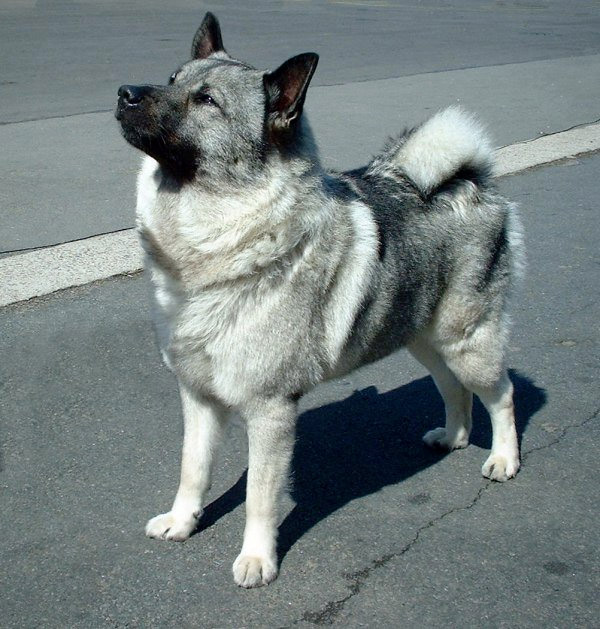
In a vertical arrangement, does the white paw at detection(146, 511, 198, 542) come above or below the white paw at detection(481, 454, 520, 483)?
above

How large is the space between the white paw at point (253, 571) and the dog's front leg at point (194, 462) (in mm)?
300

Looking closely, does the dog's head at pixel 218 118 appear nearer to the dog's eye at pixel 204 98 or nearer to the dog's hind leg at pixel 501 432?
the dog's eye at pixel 204 98

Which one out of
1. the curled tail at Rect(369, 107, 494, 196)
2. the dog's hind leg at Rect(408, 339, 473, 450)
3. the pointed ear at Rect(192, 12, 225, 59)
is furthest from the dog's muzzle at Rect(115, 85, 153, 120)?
the dog's hind leg at Rect(408, 339, 473, 450)

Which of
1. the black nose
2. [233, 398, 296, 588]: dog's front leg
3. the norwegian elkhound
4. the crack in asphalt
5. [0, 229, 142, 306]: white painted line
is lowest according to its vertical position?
[0, 229, 142, 306]: white painted line

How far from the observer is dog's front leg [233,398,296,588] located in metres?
3.07

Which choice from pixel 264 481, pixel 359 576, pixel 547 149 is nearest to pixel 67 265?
pixel 264 481

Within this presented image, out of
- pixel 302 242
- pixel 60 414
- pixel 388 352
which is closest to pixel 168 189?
pixel 302 242

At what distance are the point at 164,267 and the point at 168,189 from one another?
A: 27 centimetres

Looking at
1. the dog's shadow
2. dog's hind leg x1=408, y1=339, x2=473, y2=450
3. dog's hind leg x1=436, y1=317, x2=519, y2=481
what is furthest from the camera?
dog's hind leg x1=408, y1=339, x2=473, y2=450

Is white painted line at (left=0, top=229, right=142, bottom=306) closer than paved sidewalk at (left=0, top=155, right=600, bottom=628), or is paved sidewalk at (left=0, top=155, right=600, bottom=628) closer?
paved sidewalk at (left=0, top=155, right=600, bottom=628)

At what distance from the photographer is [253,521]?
314cm

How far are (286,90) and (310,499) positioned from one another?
5.33ft

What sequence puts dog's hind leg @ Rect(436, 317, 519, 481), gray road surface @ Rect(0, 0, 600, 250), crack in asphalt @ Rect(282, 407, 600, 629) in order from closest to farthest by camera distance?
crack in asphalt @ Rect(282, 407, 600, 629)
dog's hind leg @ Rect(436, 317, 519, 481)
gray road surface @ Rect(0, 0, 600, 250)

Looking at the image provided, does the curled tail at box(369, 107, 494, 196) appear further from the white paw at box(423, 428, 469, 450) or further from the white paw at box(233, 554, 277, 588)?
the white paw at box(233, 554, 277, 588)
